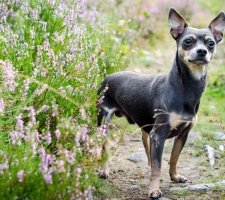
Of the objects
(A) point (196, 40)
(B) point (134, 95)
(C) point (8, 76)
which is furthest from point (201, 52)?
(C) point (8, 76)

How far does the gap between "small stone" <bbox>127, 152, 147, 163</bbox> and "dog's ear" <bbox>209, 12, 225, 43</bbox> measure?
1596 millimetres

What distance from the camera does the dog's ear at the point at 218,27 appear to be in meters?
5.62

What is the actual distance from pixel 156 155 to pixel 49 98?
1.08 m

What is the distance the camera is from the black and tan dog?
5246 millimetres

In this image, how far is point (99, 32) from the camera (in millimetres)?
7746

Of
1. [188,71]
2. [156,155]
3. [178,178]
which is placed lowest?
[178,178]

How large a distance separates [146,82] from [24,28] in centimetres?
140

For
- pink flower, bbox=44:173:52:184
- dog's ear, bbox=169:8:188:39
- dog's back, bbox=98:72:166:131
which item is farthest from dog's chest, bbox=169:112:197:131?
pink flower, bbox=44:173:52:184

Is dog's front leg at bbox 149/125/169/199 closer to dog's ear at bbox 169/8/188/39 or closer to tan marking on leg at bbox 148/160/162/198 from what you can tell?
tan marking on leg at bbox 148/160/162/198

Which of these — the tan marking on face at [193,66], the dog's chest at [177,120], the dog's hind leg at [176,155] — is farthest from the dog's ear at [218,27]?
the dog's hind leg at [176,155]

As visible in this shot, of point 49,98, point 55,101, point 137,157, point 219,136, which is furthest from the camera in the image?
point 219,136

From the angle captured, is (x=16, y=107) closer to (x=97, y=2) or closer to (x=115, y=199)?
(x=115, y=199)

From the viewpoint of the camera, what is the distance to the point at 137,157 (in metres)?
6.45

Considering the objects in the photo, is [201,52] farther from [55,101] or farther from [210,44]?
[55,101]
